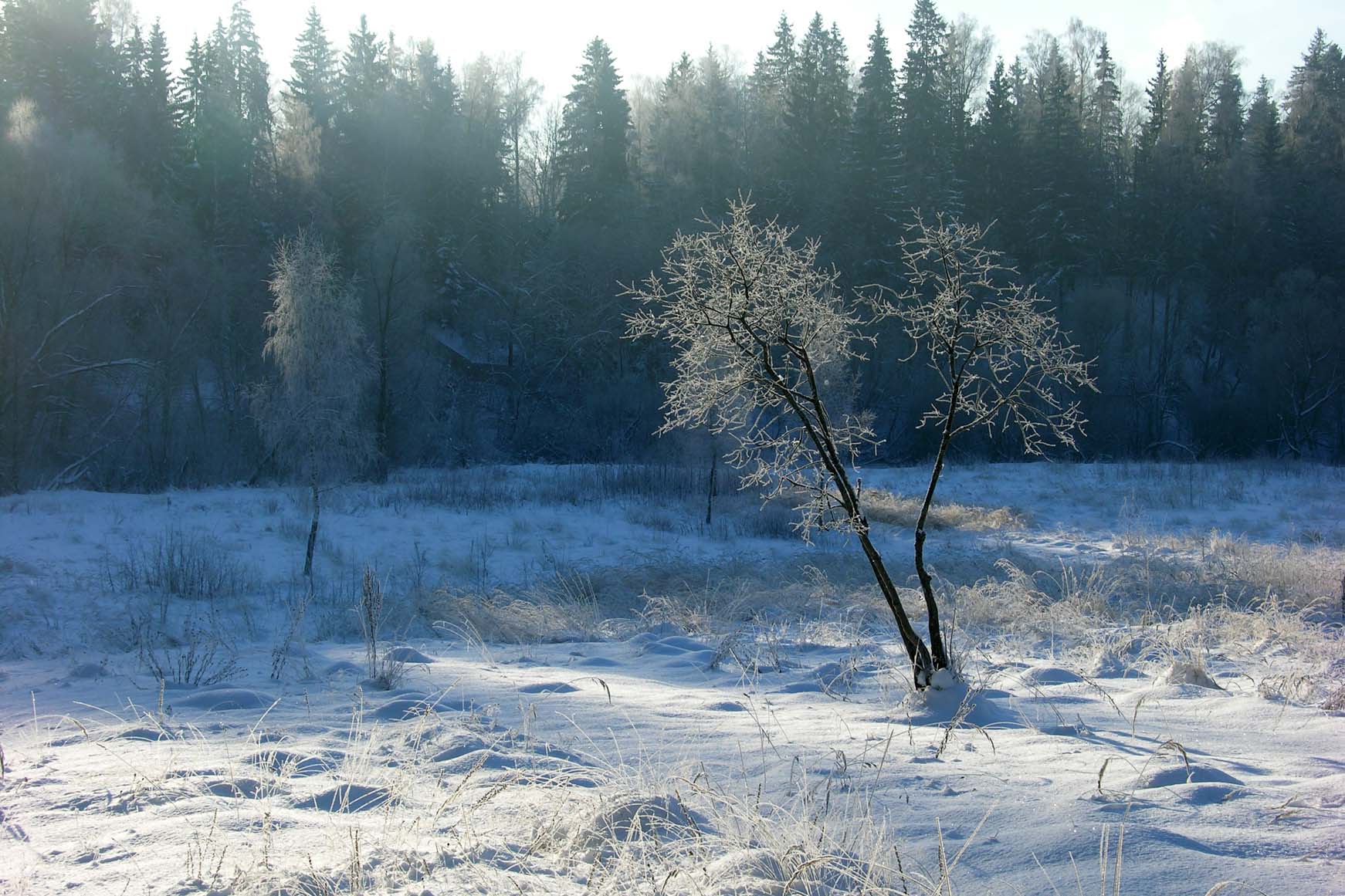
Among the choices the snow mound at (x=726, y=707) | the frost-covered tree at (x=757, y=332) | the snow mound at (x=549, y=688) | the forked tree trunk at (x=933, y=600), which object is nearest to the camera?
the snow mound at (x=726, y=707)

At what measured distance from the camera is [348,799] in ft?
10.1

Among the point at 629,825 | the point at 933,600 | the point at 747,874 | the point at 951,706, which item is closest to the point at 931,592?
the point at 933,600

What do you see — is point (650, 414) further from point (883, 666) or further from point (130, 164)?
point (883, 666)

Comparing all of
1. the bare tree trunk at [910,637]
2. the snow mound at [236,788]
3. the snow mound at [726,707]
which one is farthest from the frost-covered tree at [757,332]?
the snow mound at [236,788]

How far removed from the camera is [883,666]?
6.34 m

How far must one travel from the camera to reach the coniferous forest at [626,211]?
1391 inches

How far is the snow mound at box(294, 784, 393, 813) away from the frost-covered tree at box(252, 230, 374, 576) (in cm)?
1397

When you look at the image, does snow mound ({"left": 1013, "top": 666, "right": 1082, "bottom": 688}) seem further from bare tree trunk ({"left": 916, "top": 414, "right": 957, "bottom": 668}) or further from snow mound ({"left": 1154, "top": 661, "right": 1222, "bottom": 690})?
bare tree trunk ({"left": 916, "top": 414, "right": 957, "bottom": 668})

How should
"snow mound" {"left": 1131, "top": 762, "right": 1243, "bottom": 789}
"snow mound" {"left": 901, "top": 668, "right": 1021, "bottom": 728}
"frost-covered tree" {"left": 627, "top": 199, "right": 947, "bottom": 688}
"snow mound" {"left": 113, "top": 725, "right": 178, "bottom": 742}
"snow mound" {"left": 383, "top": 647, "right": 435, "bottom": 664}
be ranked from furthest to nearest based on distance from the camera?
"snow mound" {"left": 383, "top": 647, "right": 435, "bottom": 664}
"frost-covered tree" {"left": 627, "top": 199, "right": 947, "bottom": 688}
"snow mound" {"left": 901, "top": 668, "right": 1021, "bottom": 728}
"snow mound" {"left": 113, "top": 725, "right": 178, "bottom": 742}
"snow mound" {"left": 1131, "top": 762, "right": 1243, "bottom": 789}

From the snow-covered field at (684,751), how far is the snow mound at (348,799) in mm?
19

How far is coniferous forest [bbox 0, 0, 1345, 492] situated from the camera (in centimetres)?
3534

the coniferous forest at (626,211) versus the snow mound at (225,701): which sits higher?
the coniferous forest at (626,211)

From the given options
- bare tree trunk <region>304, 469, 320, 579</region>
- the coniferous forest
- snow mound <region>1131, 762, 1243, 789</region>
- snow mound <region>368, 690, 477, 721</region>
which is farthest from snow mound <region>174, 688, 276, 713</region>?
the coniferous forest

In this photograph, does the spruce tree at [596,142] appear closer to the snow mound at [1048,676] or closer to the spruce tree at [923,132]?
the spruce tree at [923,132]
